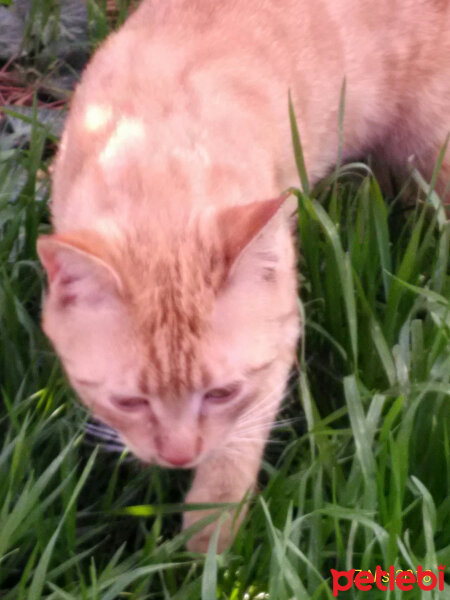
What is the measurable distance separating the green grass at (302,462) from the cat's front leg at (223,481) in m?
0.04

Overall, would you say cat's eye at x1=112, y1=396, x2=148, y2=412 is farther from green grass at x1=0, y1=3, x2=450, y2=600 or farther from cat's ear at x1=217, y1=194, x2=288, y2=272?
cat's ear at x1=217, y1=194, x2=288, y2=272

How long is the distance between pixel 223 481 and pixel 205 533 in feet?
0.29

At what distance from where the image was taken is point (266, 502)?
1.28 metres

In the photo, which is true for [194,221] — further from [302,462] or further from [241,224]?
[302,462]

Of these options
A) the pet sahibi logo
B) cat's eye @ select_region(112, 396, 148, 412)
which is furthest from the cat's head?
the pet sahibi logo

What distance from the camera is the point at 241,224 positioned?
1136 mm

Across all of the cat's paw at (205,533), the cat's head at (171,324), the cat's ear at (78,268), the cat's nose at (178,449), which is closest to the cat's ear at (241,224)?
the cat's head at (171,324)

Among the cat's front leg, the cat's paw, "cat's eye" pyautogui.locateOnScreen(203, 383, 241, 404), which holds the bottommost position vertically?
the cat's paw

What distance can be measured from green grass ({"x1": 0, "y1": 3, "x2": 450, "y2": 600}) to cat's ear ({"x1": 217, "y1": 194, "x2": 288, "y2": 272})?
319mm

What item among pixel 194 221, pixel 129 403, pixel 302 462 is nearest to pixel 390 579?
pixel 302 462

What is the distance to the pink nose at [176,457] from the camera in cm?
122

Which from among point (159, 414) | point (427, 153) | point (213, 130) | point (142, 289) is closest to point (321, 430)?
point (159, 414)

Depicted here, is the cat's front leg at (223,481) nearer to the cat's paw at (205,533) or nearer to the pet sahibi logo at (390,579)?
the cat's paw at (205,533)

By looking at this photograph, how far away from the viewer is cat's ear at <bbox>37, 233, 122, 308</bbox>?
1.09 m
